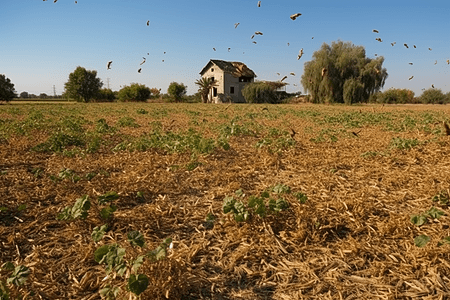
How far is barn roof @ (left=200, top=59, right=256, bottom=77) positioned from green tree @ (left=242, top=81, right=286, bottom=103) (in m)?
7.08

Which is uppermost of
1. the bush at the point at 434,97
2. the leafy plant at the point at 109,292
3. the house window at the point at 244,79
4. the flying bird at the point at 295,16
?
the house window at the point at 244,79

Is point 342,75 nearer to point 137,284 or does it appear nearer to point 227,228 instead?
point 227,228

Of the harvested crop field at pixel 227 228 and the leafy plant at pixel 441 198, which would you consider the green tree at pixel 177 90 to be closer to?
the harvested crop field at pixel 227 228

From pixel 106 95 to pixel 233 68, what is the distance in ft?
109

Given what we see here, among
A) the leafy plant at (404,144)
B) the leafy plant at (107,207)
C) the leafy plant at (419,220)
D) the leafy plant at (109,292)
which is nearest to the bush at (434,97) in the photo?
the leafy plant at (404,144)

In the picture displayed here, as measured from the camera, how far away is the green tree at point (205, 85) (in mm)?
61000

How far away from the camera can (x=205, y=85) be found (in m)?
61.1

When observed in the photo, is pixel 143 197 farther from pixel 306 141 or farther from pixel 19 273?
pixel 306 141

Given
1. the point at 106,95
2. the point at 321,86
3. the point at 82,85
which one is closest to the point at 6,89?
the point at 82,85

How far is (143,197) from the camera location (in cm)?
437

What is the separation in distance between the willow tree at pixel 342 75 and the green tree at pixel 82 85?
50293mm

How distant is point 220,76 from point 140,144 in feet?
180

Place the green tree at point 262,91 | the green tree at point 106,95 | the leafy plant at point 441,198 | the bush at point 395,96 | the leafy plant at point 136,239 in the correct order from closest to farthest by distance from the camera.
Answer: the leafy plant at point 136,239
the leafy plant at point 441,198
the green tree at point 262,91
the bush at point 395,96
the green tree at point 106,95

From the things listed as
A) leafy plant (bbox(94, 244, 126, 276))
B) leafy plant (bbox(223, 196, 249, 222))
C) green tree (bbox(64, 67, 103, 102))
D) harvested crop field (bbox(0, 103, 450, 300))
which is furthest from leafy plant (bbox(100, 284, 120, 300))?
green tree (bbox(64, 67, 103, 102))
